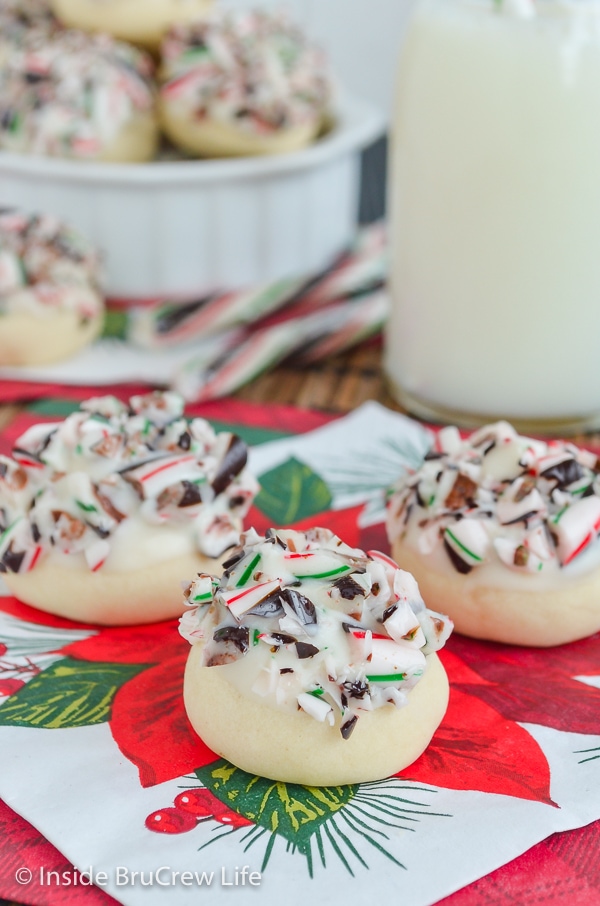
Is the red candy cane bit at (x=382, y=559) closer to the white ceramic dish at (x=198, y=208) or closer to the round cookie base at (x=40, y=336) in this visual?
the round cookie base at (x=40, y=336)

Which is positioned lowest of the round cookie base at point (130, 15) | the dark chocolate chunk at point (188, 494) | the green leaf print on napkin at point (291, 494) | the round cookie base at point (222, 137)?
the green leaf print on napkin at point (291, 494)

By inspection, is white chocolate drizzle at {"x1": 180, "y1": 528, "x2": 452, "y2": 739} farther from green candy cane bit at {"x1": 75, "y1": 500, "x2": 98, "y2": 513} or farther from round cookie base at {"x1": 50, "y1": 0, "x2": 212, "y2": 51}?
round cookie base at {"x1": 50, "y1": 0, "x2": 212, "y2": 51}

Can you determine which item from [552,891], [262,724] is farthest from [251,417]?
[552,891]

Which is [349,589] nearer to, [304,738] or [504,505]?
[304,738]

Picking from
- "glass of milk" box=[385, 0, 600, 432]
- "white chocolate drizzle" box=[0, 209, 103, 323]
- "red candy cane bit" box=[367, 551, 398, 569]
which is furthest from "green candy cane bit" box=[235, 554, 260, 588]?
"white chocolate drizzle" box=[0, 209, 103, 323]

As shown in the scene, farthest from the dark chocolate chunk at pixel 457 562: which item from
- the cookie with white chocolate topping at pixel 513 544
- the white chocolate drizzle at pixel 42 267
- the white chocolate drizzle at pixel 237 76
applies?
the white chocolate drizzle at pixel 237 76

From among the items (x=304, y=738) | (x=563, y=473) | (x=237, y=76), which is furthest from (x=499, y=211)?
(x=304, y=738)

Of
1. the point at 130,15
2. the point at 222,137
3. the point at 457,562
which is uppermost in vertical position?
the point at 130,15
